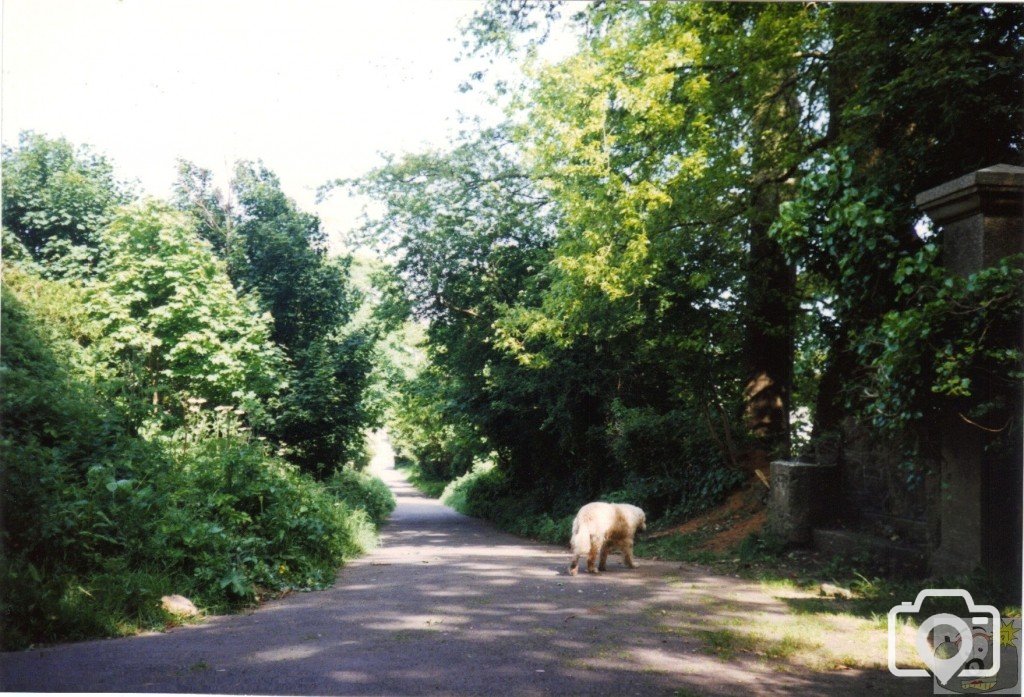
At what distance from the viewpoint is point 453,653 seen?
3576 millimetres

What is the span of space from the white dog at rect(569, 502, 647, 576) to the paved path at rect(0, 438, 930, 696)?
966mm

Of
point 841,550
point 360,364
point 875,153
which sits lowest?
point 841,550

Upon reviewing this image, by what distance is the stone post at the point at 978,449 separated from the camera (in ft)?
13.9

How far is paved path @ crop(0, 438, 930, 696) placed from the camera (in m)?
3.25

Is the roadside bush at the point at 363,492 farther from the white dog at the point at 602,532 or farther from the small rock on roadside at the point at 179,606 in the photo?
the small rock on roadside at the point at 179,606

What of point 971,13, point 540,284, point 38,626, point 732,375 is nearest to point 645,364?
point 732,375

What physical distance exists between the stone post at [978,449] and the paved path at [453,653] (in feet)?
4.11

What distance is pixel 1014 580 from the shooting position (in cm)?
398

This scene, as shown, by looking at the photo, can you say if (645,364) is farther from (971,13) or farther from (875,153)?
(971,13)

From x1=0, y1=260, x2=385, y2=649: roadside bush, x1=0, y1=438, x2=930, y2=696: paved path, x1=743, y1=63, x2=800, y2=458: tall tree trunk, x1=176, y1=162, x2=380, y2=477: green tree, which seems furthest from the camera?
x1=743, y1=63, x2=800, y2=458: tall tree trunk

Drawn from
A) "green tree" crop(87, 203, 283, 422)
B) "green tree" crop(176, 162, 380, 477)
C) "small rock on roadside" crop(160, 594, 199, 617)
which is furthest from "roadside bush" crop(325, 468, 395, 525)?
"small rock on roadside" crop(160, 594, 199, 617)

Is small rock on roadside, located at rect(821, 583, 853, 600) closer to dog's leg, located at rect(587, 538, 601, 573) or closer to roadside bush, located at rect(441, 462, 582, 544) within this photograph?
dog's leg, located at rect(587, 538, 601, 573)

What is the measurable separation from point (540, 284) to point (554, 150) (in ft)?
10.4

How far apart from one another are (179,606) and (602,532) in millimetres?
3535
